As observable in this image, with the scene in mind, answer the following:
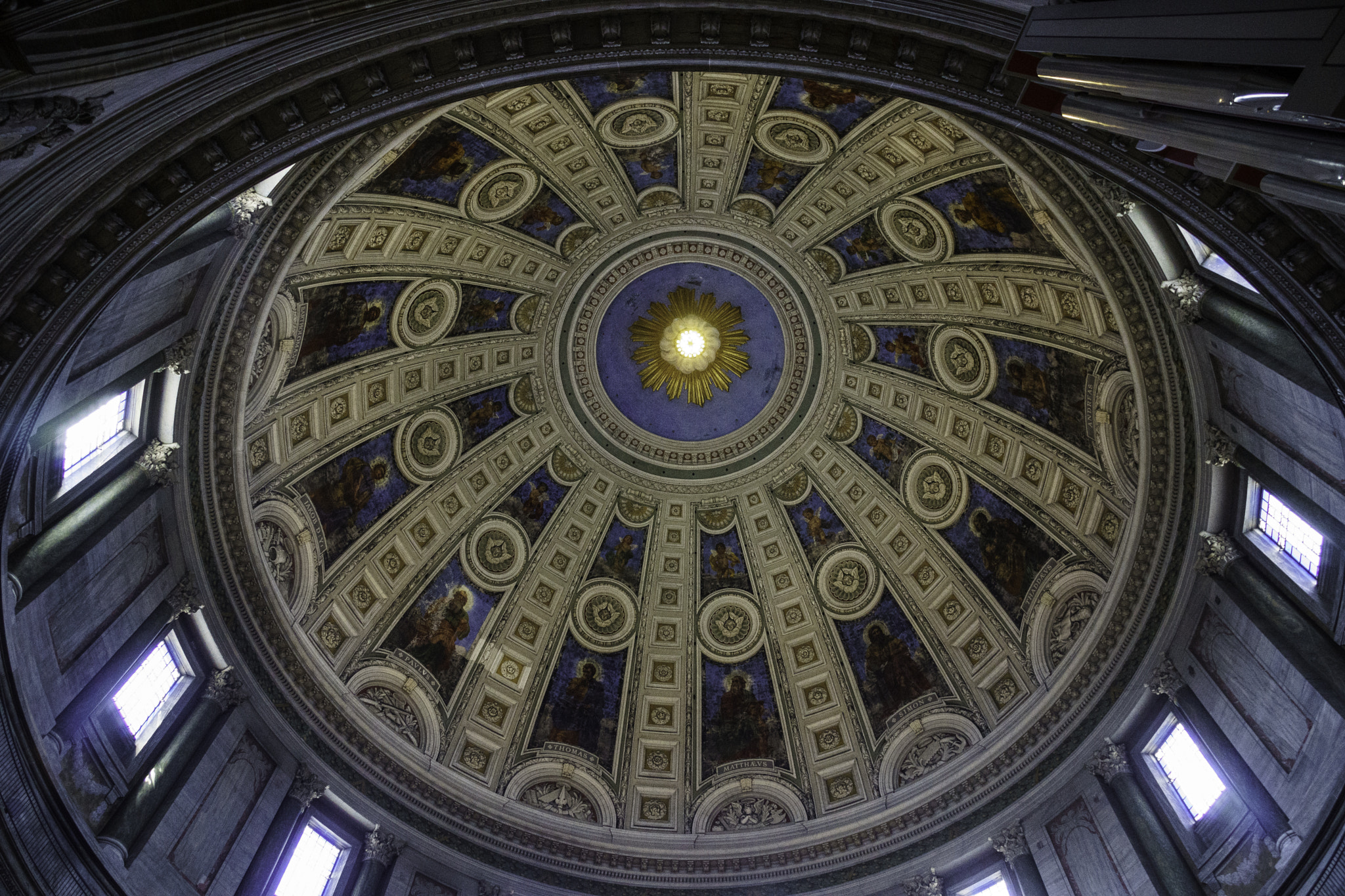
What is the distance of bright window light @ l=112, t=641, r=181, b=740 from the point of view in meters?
15.2

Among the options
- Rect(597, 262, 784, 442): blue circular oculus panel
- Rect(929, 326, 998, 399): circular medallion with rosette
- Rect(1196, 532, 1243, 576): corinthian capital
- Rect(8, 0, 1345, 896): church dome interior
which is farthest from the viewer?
Rect(597, 262, 784, 442): blue circular oculus panel

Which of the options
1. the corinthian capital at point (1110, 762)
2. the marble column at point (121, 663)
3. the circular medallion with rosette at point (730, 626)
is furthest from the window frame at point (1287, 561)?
the marble column at point (121, 663)

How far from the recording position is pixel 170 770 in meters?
15.4

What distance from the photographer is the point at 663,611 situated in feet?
94.5

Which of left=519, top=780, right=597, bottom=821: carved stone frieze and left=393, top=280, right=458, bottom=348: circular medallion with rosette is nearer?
left=519, top=780, right=597, bottom=821: carved stone frieze

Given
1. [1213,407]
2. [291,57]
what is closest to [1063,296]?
[1213,407]

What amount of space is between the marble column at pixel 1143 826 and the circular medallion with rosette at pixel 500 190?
59.7 ft

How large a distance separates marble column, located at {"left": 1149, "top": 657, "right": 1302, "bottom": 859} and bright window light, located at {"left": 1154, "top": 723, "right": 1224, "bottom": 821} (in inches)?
17.6

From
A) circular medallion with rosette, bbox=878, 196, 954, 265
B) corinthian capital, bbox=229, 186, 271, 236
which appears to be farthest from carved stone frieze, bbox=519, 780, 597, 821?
circular medallion with rosette, bbox=878, 196, 954, 265

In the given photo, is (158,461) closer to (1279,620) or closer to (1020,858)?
(1020,858)

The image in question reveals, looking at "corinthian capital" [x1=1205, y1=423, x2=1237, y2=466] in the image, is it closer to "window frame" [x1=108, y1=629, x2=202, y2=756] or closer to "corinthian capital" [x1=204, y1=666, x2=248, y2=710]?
"corinthian capital" [x1=204, y1=666, x2=248, y2=710]

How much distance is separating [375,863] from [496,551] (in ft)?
34.0

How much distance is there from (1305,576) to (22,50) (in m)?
17.4

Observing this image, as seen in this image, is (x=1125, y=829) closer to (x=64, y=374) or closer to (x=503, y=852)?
(x=503, y=852)
